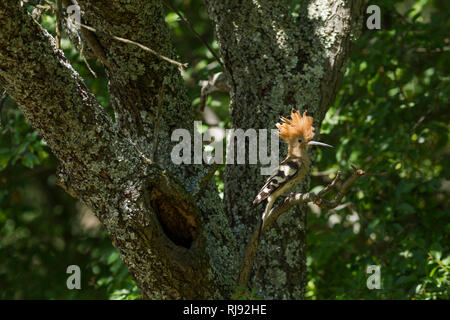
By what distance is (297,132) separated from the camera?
10.4ft

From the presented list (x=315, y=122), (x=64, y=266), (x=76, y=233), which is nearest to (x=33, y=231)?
(x=76, y=233)

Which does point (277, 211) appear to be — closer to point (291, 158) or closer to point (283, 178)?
point (283, 178)

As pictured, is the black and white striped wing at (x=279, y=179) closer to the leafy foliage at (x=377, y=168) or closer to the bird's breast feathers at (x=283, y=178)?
the bird's breast feathers at (x=283, y=178)

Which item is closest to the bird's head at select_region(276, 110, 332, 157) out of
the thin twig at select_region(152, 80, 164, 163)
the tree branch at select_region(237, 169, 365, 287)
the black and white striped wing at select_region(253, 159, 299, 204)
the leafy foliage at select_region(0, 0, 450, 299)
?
the black and white striped wing at select_region(253, 159, 299, 204)

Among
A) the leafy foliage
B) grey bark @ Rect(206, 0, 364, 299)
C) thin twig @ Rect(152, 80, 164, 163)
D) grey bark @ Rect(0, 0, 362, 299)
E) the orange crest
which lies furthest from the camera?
the leafy foliage

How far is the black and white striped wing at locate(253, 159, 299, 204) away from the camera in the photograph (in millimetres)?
3020

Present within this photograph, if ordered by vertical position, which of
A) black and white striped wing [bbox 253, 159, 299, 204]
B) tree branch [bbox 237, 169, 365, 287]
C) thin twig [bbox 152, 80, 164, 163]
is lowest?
tree branch [bbox 237, 169, 365, 287]

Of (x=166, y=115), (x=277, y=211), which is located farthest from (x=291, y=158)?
(x=166, y=115)

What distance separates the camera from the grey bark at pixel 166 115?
2518 mm

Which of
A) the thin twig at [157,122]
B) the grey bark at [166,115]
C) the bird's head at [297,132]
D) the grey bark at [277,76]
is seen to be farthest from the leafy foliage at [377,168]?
the thin twig at [157,122]

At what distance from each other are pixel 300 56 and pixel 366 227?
1.61 metres

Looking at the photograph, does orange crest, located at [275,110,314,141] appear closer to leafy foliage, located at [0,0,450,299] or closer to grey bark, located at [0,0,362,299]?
grey bark, located at [0,0,362,299]

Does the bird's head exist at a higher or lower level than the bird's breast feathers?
higher
